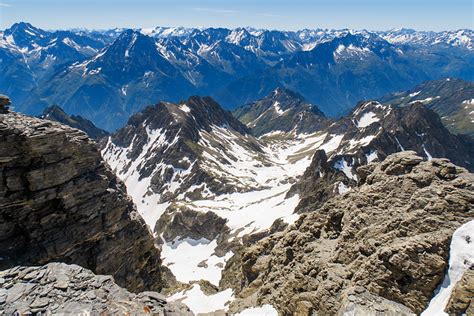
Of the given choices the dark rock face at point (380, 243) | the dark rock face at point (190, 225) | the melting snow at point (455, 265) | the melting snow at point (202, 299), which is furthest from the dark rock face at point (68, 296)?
the dark rock face at point (190, 225)

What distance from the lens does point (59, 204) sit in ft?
135

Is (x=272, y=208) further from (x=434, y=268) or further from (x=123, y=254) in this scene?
(x=434, y=268)

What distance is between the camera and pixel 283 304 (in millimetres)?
37750

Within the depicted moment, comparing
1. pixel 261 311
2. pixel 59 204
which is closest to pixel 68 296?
pixel 59 204

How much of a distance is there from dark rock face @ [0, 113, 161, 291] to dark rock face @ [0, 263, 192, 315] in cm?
1009

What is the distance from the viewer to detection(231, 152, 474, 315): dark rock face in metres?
29.1

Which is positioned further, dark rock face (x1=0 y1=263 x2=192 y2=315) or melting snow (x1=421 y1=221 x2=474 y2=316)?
melting snow (x1=421 y1=221 x2=474 y2=316)

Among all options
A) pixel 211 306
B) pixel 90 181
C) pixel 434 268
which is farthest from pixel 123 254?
pixel 434 268

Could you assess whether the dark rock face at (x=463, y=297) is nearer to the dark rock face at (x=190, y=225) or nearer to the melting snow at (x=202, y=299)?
the melting snow at (x=202, y=299)

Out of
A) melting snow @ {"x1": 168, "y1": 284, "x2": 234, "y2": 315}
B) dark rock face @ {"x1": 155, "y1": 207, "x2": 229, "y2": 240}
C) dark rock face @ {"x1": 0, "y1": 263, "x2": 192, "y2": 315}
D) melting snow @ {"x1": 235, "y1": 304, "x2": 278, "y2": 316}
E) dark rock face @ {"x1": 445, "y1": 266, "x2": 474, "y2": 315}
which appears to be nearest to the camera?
dark rock face @ {"x1": 0, "y1": 263, "x2": 192, "y2": 315}

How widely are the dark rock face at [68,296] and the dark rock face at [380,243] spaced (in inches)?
529

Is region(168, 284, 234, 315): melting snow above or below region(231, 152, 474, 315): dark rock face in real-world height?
below

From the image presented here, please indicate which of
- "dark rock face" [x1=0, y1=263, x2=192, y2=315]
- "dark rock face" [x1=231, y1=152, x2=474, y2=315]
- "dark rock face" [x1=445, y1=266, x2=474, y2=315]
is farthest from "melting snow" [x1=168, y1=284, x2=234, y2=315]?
"dark rock face" [x1=445, y1=266, x2=474, y2=315]

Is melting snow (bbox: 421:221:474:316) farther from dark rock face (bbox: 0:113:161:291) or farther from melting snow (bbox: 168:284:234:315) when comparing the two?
melting snow (bbox: 168:284:234:315)
